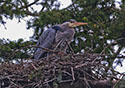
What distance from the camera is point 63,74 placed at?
444cm

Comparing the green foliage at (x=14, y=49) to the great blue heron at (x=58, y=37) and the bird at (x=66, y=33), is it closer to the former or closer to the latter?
the great blue heron at (x=58, y=37)

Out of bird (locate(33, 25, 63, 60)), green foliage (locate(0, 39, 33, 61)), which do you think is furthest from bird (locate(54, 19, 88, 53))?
green foliage (locate(0, 39, 33, 61))

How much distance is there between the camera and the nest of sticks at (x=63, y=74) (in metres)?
4.27

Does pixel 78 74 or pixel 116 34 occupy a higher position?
pixel 116 34

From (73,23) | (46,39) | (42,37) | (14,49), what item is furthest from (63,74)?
(73,23)

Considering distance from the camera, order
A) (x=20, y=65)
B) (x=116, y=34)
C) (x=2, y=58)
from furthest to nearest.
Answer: (x=2, y=58), (x=116, y=34), (x=20, y=65)

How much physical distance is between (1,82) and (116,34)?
2.08m

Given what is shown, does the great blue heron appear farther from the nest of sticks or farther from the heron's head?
the nest of sticks

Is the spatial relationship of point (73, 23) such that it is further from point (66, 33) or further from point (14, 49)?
point (14, 49)

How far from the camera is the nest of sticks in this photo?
4.27 m

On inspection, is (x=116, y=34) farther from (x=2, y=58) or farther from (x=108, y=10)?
(x=2, y=58)

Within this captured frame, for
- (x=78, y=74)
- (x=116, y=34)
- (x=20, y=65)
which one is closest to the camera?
(x=78, y=74)

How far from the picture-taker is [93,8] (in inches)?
241

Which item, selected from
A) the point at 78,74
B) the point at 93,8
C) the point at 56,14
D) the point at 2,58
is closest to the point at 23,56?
the point at 2,58
